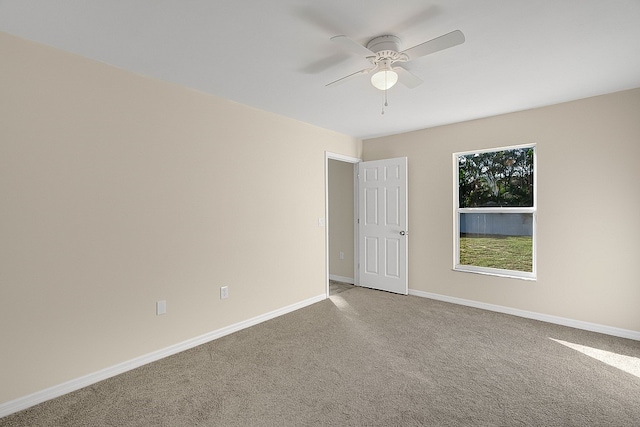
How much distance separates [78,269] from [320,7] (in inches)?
93.9

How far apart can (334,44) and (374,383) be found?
2.42m

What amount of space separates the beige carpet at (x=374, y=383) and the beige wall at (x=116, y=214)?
0.32m

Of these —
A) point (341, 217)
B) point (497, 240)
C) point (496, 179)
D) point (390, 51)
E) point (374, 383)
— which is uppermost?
point (390, 51)

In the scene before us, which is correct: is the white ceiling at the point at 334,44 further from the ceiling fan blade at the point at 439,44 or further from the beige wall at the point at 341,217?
the beige wall at the point at 341,217

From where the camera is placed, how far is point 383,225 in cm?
488

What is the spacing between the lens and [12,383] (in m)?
2.06

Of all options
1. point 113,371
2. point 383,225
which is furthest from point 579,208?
point 113,371

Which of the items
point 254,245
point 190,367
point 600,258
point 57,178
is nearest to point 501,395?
point 600,258

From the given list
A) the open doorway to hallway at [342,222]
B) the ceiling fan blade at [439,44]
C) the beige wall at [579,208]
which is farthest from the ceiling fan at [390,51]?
the open doorway to hallway at [342,222]

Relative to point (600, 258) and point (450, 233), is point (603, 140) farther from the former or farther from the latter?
point (450, 233)

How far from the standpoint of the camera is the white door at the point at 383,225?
4684mm

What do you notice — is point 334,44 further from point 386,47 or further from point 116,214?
point 116,214

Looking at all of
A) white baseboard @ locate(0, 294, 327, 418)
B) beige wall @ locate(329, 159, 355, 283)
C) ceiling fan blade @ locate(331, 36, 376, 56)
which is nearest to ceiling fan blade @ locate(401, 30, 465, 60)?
ceiling fan blade @ locate(331, 36, 376, 56)

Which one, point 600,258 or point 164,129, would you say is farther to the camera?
point 600,258
